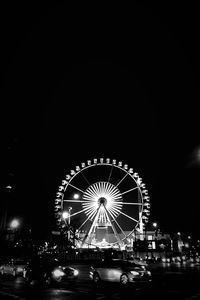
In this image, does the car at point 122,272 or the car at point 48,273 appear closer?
the car at point 122,272

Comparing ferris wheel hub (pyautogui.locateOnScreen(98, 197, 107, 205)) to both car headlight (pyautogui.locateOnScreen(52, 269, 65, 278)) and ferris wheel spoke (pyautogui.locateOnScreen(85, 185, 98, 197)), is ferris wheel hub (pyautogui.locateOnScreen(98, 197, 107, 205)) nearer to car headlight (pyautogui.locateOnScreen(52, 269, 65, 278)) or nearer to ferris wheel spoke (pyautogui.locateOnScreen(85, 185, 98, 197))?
ferris wheel spoke (pyautogui.locateOnScreen(85, 185, 98, 197))

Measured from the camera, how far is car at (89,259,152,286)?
13.2 metres

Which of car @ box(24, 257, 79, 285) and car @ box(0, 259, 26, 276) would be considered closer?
car @ box(24, 257, 79, 285)

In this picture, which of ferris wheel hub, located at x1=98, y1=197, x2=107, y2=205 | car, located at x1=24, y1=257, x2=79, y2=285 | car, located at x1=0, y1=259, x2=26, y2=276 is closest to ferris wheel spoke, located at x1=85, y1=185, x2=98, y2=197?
ferris wheel hub, located at x1=98, y1=197, x2=107, y2=205

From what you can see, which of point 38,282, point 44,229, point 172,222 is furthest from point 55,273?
point 172,222

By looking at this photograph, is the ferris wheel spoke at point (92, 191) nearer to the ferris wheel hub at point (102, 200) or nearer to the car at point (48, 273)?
the ferris wheel hub at point (102, 200)

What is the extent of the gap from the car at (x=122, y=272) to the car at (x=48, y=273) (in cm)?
151

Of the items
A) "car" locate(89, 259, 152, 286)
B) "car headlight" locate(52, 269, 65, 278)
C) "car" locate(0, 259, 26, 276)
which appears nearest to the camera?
"car" locate(89, 259, 152, 286)

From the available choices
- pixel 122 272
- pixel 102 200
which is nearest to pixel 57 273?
A: pixel 122 272

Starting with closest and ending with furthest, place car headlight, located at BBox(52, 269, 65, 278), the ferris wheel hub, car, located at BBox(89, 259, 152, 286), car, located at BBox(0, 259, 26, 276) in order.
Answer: car, located at BBox(89, 259, 152, 286)
car headlight, located at BBox(52, 269, 65, 278)
car, located at BBox(0, 259, 26, 276)
the ferris wheel hub

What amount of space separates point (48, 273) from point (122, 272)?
4.39 m

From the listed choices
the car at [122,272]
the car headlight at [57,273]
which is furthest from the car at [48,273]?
the car at [122,272]

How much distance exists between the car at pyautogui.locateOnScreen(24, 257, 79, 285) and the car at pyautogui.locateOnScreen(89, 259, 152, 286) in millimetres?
1508

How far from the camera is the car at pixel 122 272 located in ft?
43.3
